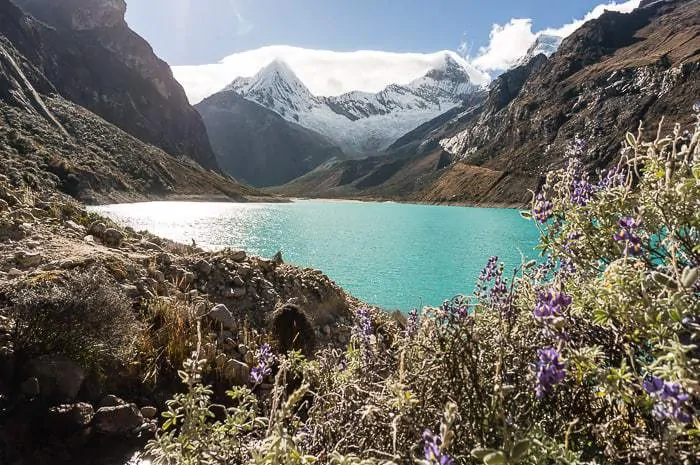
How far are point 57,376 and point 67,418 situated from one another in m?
0.47

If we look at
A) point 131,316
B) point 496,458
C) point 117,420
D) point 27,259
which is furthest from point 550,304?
point 27,259

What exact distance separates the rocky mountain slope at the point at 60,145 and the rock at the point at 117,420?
47398 mm

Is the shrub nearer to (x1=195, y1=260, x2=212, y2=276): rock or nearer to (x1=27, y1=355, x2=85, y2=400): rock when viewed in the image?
(x1=27, y1=355, x2=85, y2=400): rock

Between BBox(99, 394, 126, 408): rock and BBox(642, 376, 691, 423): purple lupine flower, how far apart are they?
4.82m

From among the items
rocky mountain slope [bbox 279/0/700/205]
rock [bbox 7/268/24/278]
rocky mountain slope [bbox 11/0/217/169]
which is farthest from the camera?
rocky mountain slope [bbox 11/0/217/169]

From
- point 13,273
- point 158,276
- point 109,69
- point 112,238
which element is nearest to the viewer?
point 13,273

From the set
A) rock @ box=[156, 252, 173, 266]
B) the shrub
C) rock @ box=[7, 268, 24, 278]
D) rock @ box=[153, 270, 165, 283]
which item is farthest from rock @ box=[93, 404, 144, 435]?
rock @ box=[156, 252, 173, 266]

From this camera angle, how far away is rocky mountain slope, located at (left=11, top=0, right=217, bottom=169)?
119250mm

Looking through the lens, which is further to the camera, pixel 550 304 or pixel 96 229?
pixel 96 229

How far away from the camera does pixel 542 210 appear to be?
115 inches

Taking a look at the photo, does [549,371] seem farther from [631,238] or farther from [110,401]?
[110,401]

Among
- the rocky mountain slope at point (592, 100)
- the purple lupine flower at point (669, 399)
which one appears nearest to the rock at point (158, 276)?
the purple lupine flower at point (669, 399)

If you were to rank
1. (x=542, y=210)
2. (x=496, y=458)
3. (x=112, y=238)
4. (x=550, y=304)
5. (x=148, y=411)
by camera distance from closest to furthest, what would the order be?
(x=496, y=458), (x=550, y=304), (x=542, y=210), (x=148, y=411), (x=112, y=238)

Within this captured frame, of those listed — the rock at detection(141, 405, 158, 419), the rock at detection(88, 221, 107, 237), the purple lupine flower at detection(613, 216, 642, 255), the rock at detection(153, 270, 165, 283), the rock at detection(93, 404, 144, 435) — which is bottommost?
the rock at detection(141, 405, 158, 419)
